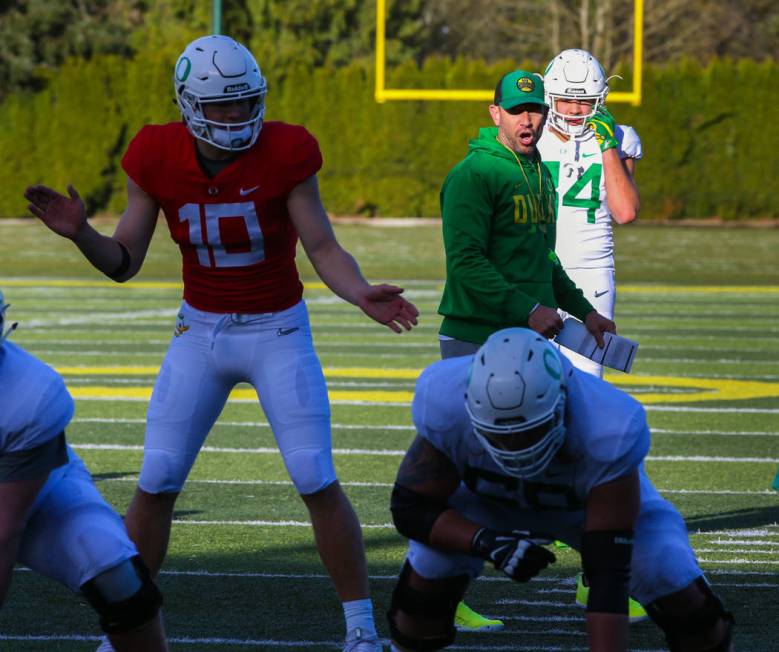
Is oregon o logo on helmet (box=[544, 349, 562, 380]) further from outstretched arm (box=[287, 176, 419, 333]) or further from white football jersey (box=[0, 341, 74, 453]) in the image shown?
white football jersey (box=[0, 341, 74, 453])

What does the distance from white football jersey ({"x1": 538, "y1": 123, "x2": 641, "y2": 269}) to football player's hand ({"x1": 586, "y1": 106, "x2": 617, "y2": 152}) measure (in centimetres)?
4

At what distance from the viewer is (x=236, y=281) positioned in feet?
16.3

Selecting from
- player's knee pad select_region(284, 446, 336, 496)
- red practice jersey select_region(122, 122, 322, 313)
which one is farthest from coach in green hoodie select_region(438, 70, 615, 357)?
player's knee pad select_region(284, 446, 336, 496)

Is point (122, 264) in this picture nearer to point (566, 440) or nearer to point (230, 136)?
point (230, 136)

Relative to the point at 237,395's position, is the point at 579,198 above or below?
above

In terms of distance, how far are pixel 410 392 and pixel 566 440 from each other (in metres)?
6.96

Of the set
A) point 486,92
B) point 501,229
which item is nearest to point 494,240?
point 501,229

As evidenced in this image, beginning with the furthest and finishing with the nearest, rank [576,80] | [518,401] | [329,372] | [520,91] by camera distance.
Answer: [329,372], [576,80], [520,91], [518,401]

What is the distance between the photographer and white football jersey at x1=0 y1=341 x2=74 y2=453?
387 cm

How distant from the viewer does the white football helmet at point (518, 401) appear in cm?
370

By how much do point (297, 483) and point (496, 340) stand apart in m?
1.18

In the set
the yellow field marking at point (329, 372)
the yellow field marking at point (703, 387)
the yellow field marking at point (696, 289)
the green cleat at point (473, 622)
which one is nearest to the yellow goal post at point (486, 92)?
the yellow field marking at point (696, 289)

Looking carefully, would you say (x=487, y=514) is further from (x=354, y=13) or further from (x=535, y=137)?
(x=354, y=13)

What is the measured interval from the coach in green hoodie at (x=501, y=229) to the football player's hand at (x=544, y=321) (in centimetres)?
4
